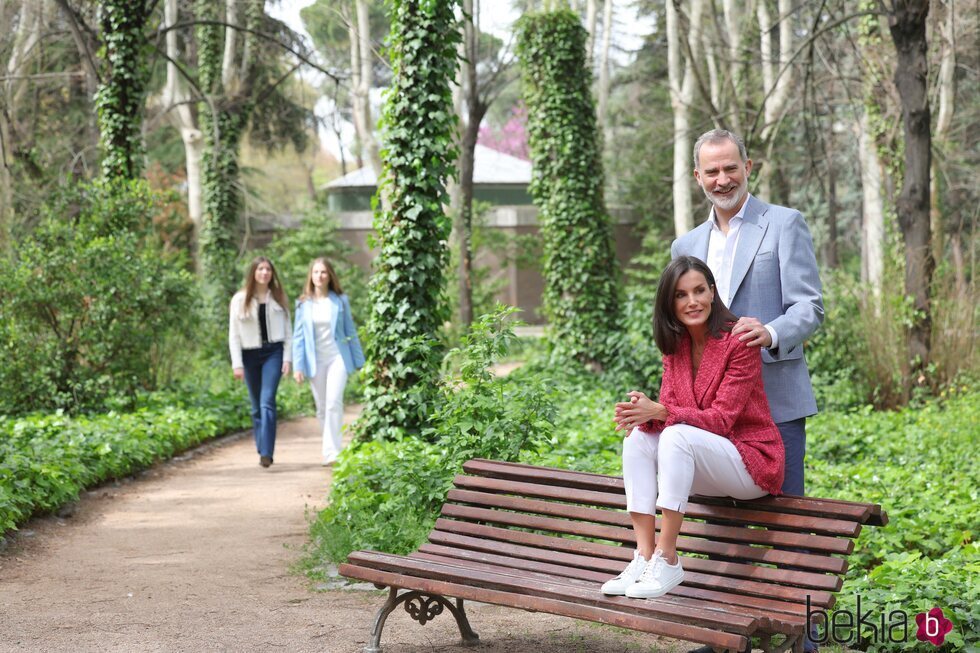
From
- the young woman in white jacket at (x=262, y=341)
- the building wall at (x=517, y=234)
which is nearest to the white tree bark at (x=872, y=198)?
the young woman in white jacket at (x=262, y=341)

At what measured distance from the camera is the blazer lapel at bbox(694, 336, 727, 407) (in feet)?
12.7

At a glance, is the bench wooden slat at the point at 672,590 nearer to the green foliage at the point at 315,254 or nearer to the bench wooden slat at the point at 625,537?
the bench wooden slat at the point at 625,537

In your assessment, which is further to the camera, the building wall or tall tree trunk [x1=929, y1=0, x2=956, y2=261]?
the building wall

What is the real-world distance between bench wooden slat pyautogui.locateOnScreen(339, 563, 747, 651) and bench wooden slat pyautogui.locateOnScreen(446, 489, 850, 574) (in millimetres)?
Result: 520

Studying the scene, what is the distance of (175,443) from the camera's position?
10.9m

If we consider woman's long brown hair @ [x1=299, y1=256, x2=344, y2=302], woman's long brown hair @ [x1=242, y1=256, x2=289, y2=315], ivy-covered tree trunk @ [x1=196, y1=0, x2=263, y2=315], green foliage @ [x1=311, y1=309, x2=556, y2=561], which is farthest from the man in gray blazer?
ivy-covered tree trunk @ [x1=196, y1=0, x2=263, y2=315]

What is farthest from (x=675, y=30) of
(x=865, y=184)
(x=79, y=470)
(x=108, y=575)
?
(x=108, y=575)

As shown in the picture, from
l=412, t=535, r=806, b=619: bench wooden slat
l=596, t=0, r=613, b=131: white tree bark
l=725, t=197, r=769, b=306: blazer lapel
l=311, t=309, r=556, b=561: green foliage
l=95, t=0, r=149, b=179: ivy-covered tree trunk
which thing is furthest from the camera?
l=596, t=0, r=613, b=131: white tree bark

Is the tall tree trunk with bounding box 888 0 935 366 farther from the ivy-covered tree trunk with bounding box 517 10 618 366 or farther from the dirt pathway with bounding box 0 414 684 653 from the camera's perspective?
the dirt pathway with bounding box 0 414 684 653

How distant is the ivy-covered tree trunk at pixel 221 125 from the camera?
21.7 m

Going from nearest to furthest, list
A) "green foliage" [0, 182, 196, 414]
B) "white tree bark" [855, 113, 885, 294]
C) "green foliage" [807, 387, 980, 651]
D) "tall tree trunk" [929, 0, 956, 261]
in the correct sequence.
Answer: "green foliage" [807, 387, 980, 651] < "green foliage" [0, 182, 196, 414] < "white tree bark" [855, 113, 885, 294] < "tall tree trunk" [929, 0, 956, 261]

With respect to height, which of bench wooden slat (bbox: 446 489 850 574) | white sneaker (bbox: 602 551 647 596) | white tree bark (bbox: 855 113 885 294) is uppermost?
white tree bark (bbox: 855 113 885 294)

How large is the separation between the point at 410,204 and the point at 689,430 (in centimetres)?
579

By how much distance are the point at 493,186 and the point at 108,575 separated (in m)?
30.1
